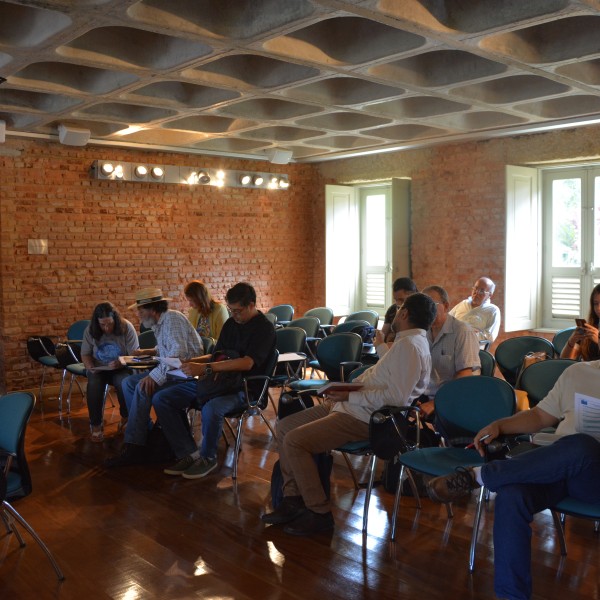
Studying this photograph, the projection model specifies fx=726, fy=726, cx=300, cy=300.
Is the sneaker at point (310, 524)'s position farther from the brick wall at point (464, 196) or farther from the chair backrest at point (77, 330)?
the brick wall at point (464, 196)

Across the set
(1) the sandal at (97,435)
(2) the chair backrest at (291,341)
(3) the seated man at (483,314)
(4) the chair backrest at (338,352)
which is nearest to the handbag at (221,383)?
(4) the chair backrest at (338,352)

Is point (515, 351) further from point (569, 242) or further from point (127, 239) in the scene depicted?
point (127, 239)

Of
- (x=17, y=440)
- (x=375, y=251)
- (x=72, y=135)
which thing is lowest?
(x=17, y=440)

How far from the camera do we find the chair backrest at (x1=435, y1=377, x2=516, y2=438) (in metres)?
4.26

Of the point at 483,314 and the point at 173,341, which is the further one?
the point at 483,314

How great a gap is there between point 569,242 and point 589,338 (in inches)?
174

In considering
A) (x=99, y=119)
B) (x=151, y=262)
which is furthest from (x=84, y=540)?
(x=151, y=262)

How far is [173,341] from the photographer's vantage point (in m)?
6.12

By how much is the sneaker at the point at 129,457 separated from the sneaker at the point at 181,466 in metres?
0.36

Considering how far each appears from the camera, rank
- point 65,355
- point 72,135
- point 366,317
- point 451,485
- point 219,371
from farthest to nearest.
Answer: point 366,317, point 72,135, point 65,355, point 219,371, point 451,485

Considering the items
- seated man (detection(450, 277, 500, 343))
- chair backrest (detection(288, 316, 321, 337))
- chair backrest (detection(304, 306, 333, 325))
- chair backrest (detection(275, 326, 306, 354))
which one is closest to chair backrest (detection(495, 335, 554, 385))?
seated man (detection(450, 277, 500, 343))

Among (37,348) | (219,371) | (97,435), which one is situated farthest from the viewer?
(37,348)

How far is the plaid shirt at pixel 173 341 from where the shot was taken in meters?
6.08

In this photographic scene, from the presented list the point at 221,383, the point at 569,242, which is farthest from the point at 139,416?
the point at 569,242
